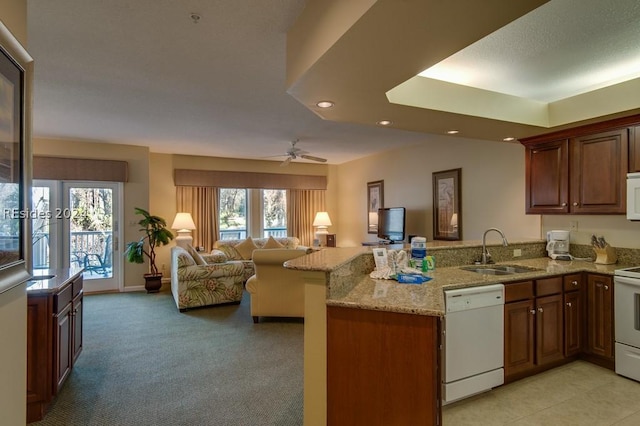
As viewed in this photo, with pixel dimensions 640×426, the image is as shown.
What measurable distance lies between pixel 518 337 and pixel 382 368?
154 centimetres

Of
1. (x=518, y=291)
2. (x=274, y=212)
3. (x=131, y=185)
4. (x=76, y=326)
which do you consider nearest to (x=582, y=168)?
(x=518, y=291)

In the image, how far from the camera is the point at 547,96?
3451mm

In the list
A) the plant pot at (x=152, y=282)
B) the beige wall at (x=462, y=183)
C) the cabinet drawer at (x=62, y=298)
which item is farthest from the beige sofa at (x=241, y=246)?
the cabinet drawer at (x=62, y=298)

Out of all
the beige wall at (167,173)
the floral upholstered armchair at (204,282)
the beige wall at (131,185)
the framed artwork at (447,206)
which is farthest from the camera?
the beige wall at (167,173)

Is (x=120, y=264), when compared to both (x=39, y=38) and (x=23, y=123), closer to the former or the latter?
(x=39, y=38)

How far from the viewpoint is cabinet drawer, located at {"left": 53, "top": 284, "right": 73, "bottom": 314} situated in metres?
2.45

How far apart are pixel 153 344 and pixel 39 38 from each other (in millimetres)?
2970

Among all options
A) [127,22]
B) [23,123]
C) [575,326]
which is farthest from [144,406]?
[575,326]

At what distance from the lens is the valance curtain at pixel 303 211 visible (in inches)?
318

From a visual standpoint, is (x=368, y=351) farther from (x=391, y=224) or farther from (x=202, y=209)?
(x=202, y=209)

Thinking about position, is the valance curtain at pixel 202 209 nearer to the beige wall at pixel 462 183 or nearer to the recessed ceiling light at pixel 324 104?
the beige wall at pixel 462 183

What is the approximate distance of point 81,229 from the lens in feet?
19.4

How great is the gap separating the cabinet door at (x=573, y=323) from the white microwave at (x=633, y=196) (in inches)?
32.4

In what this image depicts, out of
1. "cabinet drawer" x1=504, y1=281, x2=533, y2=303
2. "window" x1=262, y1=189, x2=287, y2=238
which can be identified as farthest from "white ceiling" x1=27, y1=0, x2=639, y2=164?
"window" x1=262, y1=189, x2=287, y2=238
